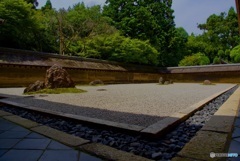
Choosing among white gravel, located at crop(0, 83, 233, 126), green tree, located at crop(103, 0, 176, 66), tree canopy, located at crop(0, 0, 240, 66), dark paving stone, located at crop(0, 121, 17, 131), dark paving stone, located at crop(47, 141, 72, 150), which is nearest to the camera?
dark paving stone, located at crop(47, 141, 72, 150)

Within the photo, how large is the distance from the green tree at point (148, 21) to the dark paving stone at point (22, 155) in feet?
76.7

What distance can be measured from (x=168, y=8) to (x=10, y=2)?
20553 millimetres

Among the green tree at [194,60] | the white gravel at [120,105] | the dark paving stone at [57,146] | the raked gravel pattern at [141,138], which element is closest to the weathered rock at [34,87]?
the white gravel at [120,105]

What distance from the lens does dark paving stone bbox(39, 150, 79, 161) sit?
1927 millimetres

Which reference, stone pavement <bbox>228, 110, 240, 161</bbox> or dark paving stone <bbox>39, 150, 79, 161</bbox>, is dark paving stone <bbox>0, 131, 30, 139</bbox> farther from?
stone pavement <bbox>228, 110, 240, 161</bbox>

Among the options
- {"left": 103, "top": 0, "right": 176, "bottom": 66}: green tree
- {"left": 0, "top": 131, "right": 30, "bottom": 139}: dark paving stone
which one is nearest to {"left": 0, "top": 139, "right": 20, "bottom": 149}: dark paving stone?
{"left": 0, "top": 131, "right": 30, "bottom": 139}: dark paving stone

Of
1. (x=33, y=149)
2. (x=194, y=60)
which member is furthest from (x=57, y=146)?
(x=194, y=60)

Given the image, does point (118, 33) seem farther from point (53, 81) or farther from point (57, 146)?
point (57, 146)

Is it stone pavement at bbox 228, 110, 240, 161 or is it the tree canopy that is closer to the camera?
stone pavement at bbox 228, 110, 240, 161

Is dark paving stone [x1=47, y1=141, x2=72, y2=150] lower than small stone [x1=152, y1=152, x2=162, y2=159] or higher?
higher

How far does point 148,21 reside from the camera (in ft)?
82.2

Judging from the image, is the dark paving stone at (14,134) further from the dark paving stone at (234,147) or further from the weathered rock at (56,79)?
the weathered rock at (56,79)

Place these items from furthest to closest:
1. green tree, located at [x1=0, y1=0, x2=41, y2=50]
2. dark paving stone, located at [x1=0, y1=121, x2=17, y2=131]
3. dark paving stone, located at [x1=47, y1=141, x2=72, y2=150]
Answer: green tree, located at [x1=0, y1=0, x2=41, y2=50] < dark paving stone, located at [x1=0, y1=121, x2=17, y2=131] < dark paving stone, located at [x1=47, y1=141, x2=72, y2=150]

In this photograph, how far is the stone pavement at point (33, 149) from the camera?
1948mm
